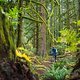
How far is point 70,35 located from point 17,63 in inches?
158

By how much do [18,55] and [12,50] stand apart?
0.44m

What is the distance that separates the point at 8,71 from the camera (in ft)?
22.4

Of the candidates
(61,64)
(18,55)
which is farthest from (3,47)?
(61,64)

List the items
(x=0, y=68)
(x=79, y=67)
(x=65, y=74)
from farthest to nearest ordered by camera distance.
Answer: (x=65, y=74)
(x=79, y=67)
(x=0, y=68)

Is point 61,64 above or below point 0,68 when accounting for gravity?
below

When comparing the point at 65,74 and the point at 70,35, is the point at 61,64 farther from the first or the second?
the point at 70,35

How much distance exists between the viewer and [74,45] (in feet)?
35.2

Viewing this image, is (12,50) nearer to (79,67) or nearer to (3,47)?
(3,47)

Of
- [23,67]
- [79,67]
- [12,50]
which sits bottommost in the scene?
[79,67]

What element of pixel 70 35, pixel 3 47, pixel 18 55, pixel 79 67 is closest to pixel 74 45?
pixel 70 35

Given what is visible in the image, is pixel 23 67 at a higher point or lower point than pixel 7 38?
lower

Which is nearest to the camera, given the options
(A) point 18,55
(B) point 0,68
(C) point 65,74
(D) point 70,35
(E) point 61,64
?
(B) point 0,68

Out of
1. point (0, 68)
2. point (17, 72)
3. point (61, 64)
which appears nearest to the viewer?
point (0, 68)

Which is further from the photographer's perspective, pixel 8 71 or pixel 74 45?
pixel 74 45
